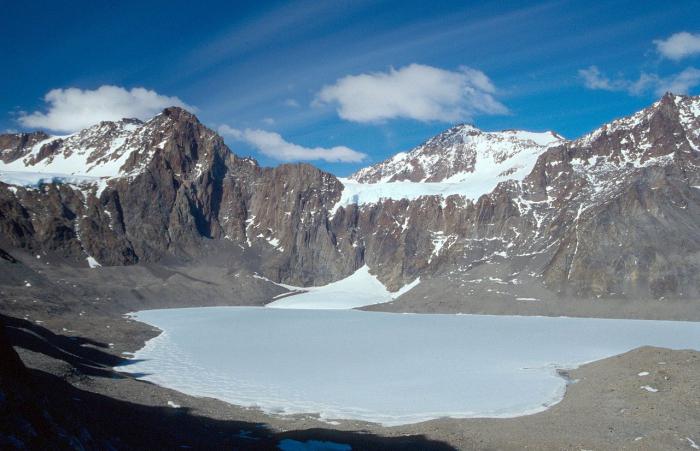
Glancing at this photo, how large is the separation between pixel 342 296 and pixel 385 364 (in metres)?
129

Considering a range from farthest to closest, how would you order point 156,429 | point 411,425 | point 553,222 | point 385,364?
point 553,222 < point 385,364 < point 411,425 < point 156,429

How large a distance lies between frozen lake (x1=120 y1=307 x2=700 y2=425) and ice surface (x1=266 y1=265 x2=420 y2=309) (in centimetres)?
7154

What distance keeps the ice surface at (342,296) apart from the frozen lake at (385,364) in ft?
235

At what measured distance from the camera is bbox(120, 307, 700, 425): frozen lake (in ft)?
113

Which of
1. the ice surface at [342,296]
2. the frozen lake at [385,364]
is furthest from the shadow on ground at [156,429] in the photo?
the ice surface at [342,296]

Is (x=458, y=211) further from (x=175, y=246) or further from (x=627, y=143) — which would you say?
(x=175, y=246)

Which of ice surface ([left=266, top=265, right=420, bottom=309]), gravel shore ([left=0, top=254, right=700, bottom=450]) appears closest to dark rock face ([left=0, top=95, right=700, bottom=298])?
ice surface ([left=266, top=265, right=420, bottom=309])

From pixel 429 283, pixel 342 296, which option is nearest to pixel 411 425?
pixel 429 283

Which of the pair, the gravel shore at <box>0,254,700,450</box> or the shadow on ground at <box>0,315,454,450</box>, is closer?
the shadow on ground at <box>0,315,454,450</box>

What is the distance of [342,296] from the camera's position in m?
179

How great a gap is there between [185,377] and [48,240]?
423 feet

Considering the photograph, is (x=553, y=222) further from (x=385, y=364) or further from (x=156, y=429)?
(x=156, y=429)

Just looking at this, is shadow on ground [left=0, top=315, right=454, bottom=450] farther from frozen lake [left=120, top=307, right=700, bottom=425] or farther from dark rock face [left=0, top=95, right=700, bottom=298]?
dark rock face [left=0, top=95, right=700, bottom=298]

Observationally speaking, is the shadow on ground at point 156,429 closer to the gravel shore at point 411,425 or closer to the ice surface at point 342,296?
the gravel shore at point 411,425
